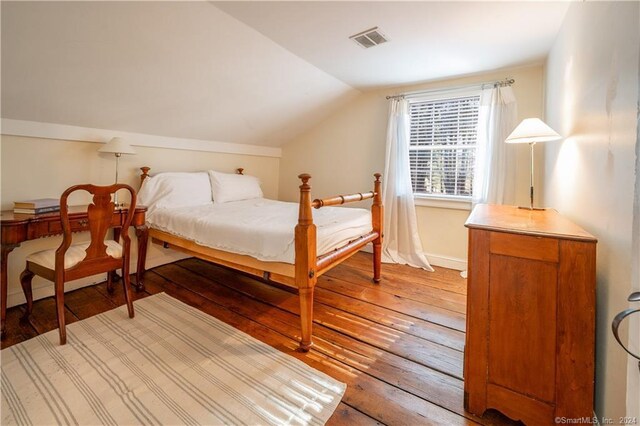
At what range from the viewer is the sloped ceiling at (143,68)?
1797 mm

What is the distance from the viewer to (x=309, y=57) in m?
2.77

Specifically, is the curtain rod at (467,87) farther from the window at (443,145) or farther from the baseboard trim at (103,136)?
the baseboard trim at (103,136)

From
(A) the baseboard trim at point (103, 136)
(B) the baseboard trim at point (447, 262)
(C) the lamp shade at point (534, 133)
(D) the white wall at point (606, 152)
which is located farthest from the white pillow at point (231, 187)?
(D) the white wall at point (606, 152)

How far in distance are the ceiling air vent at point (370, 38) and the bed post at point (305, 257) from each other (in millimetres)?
1394

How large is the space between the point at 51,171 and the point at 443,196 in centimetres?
386

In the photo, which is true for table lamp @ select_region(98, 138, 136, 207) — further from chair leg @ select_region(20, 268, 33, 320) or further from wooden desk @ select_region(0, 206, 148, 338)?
chair leg @ select_region(20, 268, 33, 320)

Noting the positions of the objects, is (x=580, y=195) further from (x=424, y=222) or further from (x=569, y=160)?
(x=424, y=222)

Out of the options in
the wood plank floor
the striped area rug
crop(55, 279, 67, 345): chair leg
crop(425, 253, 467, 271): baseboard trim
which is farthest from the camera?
crop(425, 253, 467, 271): baseboard trim

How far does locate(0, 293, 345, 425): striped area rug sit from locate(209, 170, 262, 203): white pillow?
1.70m

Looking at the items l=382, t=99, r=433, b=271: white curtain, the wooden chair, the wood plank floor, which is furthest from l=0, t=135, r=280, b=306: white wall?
l=382, t=99, r=433, b=271: white curtain

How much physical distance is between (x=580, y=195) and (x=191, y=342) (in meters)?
2.43

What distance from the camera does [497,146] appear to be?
9.62 feet

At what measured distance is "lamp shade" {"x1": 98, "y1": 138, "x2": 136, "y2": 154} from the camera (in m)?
2.49

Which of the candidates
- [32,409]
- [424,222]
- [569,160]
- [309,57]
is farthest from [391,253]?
[32,409]
